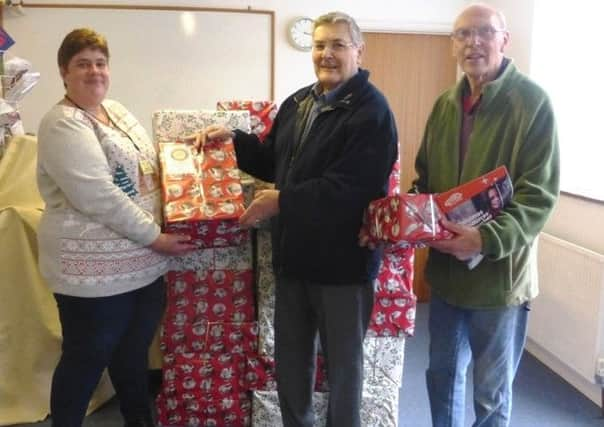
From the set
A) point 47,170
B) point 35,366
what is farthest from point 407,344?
point 47,170

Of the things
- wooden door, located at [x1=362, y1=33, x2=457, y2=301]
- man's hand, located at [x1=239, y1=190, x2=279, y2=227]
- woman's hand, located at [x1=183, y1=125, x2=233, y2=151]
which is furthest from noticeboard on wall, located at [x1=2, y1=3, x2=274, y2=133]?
man's hand, located at [x1=239, y1=190, x2=279, y2=227]

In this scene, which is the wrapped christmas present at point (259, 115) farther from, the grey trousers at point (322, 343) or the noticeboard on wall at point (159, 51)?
the noticeboard on wall at point (159, 51)

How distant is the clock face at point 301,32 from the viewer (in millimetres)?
3607

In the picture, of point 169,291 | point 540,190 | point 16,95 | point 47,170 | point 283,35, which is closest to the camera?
point 540,190

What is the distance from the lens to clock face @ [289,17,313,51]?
3.61 meters

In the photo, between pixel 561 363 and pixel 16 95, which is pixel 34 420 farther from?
pixel 561 363

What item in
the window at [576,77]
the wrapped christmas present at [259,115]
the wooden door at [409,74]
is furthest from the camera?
the wooden door at [409,74]

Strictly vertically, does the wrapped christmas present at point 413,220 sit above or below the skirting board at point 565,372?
above

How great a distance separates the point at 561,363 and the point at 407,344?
80 cm

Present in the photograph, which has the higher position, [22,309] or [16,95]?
[16,95]

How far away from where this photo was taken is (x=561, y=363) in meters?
2.84

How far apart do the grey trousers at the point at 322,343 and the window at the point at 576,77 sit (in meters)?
1.56

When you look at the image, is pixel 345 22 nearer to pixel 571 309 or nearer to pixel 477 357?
pixel 477 357

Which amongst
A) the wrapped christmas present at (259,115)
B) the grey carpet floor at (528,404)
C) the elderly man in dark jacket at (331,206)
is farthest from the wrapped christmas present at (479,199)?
the grey carpet floor at (528,404)
